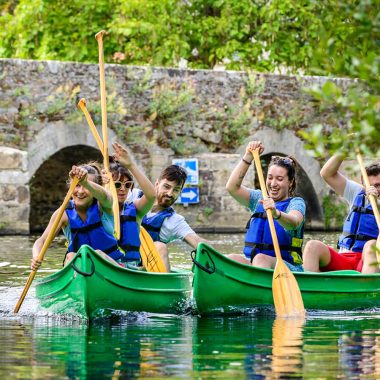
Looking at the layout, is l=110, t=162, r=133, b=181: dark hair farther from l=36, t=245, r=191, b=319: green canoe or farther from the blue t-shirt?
the blue t-shirt

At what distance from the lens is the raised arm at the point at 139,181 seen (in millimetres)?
8375

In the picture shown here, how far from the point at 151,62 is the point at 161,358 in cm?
1570

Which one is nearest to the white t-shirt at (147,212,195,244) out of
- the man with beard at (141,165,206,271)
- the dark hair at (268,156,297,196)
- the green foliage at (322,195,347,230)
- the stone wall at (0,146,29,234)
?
the man with beard at (141,165,206,271)

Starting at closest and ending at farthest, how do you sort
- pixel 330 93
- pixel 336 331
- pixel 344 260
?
pixel 330 93, pixel 336 331, pixel 344 260

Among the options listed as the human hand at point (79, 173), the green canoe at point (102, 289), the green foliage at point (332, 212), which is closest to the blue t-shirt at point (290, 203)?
the green canoe at point (102, 289)

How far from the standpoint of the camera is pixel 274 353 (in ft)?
22.1

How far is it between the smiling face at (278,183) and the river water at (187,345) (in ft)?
2.75

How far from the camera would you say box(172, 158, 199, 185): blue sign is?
61.9 feet

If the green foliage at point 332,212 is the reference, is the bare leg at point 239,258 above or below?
below

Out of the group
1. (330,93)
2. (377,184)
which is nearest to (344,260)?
(377,184)

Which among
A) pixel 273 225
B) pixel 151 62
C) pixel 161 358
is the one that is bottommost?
pixel 161 358

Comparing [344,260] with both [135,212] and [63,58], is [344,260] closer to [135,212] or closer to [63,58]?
[135,212]

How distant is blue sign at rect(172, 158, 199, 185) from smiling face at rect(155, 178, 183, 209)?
949 centimetres

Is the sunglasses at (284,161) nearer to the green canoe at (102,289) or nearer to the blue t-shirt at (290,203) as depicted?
the blue t-shirt at (290,203)
